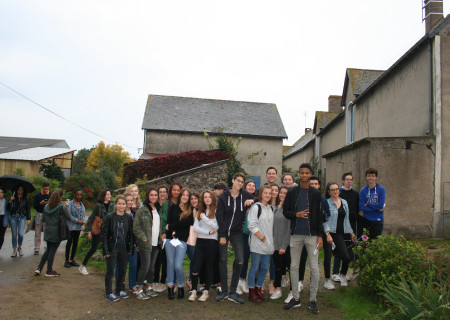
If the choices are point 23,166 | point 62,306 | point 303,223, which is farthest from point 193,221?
point 23,166

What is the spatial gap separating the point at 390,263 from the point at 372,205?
1.61m

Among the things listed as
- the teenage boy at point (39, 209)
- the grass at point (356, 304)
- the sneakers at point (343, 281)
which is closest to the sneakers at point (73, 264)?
the teenage boy at point (39, 209)

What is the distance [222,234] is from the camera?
5828 mm

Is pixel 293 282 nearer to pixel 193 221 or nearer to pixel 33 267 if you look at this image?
pixel 193 221

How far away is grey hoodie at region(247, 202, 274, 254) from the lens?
5.80 meters

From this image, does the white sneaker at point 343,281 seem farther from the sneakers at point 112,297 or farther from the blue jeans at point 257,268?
the sneakers at point 112,297

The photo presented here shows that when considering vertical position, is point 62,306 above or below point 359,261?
below

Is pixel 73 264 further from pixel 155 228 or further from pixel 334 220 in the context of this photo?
pixel 334 220

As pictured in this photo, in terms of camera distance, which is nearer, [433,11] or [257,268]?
[257,268]

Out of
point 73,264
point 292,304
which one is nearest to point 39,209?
point 73,264

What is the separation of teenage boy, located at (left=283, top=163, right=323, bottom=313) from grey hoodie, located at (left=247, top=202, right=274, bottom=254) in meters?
0.40

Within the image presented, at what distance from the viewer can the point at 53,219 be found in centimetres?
743

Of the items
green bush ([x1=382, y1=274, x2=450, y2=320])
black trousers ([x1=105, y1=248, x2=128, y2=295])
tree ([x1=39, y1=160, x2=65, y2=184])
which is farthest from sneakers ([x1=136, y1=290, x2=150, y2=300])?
tree ([x1=39, y1=160, x2=65, y2=184])

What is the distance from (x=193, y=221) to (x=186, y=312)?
1504 mm
